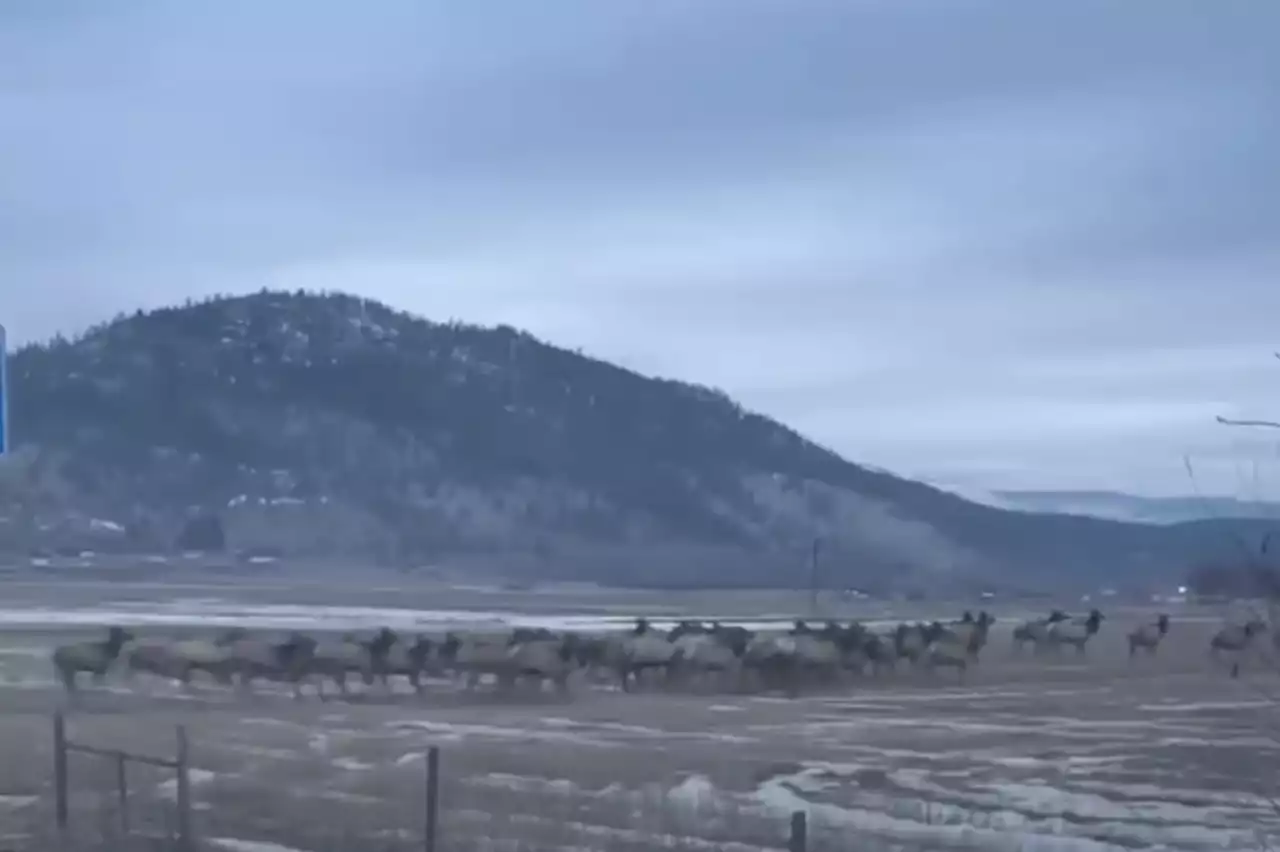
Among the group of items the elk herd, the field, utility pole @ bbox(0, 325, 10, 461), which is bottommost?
the field

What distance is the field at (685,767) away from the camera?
19.1m

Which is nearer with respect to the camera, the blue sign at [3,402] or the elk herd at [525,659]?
the blue sign at [3,402]

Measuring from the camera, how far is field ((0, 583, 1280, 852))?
19125 millimetres

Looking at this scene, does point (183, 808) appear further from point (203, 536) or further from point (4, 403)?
point (203, 536)

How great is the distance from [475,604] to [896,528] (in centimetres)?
10423

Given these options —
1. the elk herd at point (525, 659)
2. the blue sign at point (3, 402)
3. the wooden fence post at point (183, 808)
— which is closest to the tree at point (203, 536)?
the elk herd at point (525, 659)

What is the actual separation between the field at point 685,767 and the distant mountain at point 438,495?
93.0 meters

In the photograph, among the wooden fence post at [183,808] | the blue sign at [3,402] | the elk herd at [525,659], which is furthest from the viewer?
the elk herd at [525,659]

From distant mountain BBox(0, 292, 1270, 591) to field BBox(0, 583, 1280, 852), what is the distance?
9298cm

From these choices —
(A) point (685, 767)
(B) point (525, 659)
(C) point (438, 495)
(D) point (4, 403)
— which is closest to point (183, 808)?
(D) point (4, 403)

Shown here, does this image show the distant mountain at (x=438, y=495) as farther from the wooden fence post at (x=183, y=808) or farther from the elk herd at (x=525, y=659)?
the wooden fence post at (x=183, y=808)

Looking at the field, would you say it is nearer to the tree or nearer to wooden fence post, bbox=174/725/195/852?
wooden fence post, bbox=174/725/195/852

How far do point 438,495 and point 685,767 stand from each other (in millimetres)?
145576

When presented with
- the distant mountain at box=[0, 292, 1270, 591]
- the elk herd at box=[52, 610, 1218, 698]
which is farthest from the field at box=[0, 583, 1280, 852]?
the distant mountain at box=[0, 292, 1270, 591]
